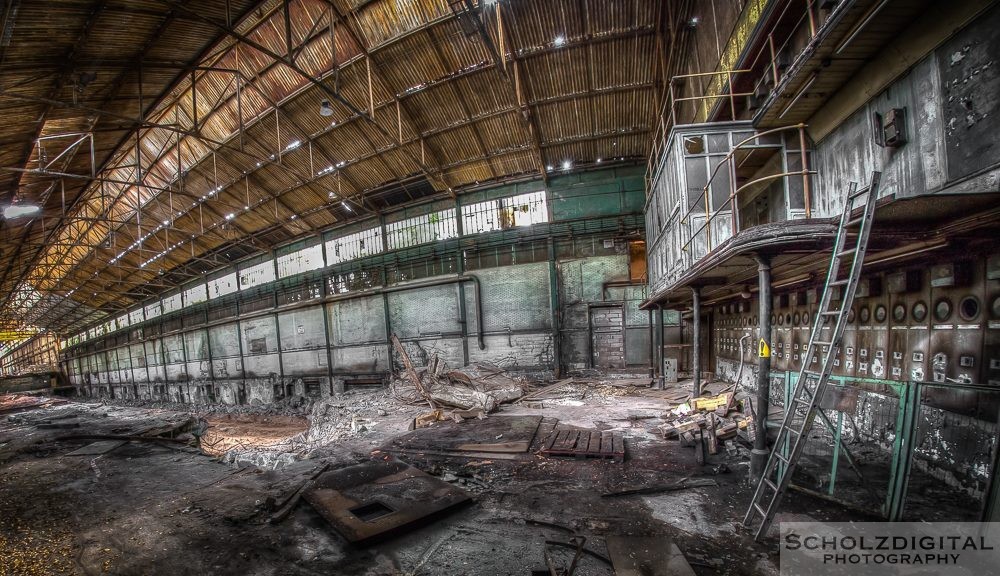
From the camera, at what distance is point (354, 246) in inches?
832

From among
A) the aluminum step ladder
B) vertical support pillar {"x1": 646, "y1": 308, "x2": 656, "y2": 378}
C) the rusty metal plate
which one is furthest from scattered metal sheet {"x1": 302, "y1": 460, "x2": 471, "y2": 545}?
vertical support pillar {"x1": 646, "y1": 308, "x2": 656, "y2": 378}

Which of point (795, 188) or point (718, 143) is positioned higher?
point (718, 143)

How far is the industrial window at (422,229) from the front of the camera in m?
18.5

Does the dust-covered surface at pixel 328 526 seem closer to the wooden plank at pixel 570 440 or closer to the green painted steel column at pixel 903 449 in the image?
the wooden plank at pixel 570 440

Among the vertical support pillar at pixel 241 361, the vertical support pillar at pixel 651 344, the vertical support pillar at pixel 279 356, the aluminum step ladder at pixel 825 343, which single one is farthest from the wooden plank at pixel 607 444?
the vertical support pillar at pixel 241 361

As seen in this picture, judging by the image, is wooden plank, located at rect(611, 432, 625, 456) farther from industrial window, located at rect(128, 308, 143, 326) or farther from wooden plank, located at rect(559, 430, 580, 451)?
industrial window, located at rect(128, 308, 143, 326)

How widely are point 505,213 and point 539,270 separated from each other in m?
3.23

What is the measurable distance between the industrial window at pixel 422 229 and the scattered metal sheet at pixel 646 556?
15.8 metres

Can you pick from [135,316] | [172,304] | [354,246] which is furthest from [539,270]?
[135,316]

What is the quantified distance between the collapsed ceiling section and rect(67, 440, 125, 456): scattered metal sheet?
7.80m

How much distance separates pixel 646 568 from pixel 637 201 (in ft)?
48.8

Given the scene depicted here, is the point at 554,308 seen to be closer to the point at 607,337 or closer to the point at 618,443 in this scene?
the point at 607,337

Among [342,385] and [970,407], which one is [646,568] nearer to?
[970,407]

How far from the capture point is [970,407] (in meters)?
4.09
